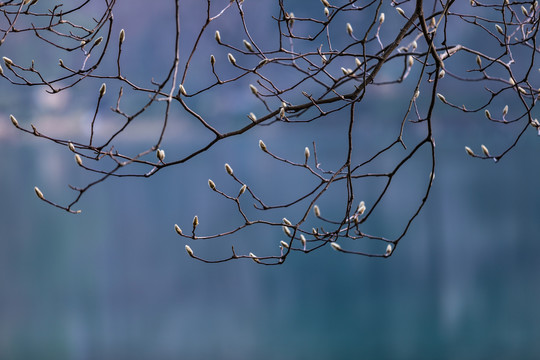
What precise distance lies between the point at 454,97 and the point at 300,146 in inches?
73.0

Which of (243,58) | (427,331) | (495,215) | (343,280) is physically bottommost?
(427,331)

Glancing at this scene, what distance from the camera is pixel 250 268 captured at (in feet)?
22.2

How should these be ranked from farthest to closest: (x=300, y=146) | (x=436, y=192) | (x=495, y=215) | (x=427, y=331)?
(x=300, y=146) < (x=436, y=192) < (x=495, y=215) < (x=427, y=331)

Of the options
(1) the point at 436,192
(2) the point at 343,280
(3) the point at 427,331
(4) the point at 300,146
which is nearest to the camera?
(3) the point at 427,331

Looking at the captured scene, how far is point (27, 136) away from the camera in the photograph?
7988 mm

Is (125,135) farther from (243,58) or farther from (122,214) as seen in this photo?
(243,58)

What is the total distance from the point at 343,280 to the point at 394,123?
2037 millimetres

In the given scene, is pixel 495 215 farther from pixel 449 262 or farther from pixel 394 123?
pixel 394 123

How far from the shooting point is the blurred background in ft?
17.8

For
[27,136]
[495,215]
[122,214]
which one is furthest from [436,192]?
[27,136]

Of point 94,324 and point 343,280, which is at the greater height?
point 343,280

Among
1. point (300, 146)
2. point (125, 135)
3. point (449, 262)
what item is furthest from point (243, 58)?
point (449, 262)

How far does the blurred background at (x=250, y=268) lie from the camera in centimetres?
541

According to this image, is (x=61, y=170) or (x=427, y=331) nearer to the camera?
(x=427, y=331)
